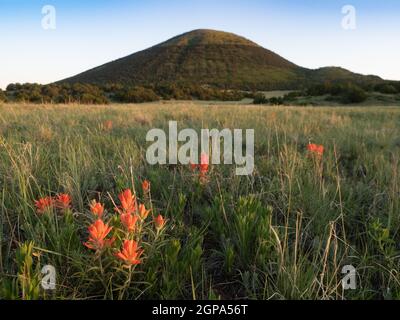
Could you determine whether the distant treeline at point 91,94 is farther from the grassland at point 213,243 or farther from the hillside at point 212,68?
the hillside at point 212,68

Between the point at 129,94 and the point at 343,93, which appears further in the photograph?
the point at 129,94

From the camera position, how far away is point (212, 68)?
7919cm

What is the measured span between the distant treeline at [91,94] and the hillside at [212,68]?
→ 1209 inches

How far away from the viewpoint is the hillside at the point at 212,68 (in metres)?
69.8

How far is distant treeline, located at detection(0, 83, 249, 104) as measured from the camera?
20.2 m

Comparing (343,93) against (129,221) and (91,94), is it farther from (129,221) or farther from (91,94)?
(129,221)

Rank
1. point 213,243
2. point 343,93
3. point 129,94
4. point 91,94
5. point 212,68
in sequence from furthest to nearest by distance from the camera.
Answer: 1. point 212,68
2. point 129,94
3. point 343,93
4. point 91,94
5. point 213,243

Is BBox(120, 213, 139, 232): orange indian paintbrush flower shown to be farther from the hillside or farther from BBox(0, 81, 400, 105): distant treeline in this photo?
the hillside

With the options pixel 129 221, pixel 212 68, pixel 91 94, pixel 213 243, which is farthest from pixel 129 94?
pixel 212 68

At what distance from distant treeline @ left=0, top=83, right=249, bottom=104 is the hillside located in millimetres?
30698

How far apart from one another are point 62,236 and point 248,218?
3.36 feet

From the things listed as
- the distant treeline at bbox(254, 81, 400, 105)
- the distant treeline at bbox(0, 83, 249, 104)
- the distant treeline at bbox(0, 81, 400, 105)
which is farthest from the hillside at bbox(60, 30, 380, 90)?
the distant treeline at bbox(254, 81, 400, 105)

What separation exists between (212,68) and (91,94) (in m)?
60.2

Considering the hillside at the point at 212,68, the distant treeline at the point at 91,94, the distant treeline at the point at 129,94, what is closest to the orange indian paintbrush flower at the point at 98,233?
the distant treeline at the point at 91,94
